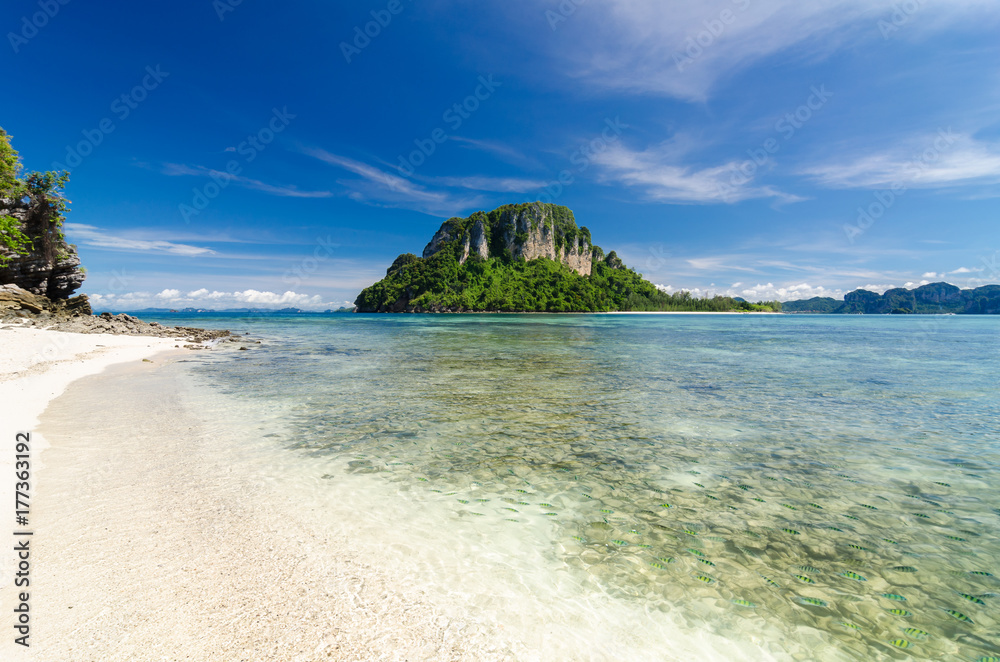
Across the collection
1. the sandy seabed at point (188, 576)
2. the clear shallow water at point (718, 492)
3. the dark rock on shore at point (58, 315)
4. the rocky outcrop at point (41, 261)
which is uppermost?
the rocky outcrop at point (41, 261)

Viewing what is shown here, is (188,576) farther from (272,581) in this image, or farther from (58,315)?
(58,315)

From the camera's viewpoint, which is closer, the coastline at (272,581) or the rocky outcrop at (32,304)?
the coastline at (272,581)

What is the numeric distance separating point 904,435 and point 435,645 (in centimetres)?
1367

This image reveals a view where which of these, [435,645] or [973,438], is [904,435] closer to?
[973,438]

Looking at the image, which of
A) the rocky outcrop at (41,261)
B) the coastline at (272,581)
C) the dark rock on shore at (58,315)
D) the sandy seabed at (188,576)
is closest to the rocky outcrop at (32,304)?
the dark rock on shore at (58,315)

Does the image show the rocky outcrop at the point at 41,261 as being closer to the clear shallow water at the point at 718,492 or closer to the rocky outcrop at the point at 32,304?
the rocky outcrop at the point at 32,304

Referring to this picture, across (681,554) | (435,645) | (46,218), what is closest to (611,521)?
(681,554)

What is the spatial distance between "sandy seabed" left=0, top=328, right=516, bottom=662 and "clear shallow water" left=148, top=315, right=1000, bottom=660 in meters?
1.22

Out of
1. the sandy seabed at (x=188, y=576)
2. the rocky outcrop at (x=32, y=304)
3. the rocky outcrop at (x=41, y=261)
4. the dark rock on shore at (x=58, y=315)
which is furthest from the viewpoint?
the rocky outcrop at (x=41, y=261)

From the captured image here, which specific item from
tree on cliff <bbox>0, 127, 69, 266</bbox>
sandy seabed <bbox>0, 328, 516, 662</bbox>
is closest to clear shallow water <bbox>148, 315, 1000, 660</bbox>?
sandy seabed <bbox>0, 328, 516, 662</bbox>

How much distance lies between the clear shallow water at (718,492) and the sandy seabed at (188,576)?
1.22m

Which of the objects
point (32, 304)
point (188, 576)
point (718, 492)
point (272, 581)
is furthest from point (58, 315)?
point (718, 492)

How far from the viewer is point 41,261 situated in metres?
40.9

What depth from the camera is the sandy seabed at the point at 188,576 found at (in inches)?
142
